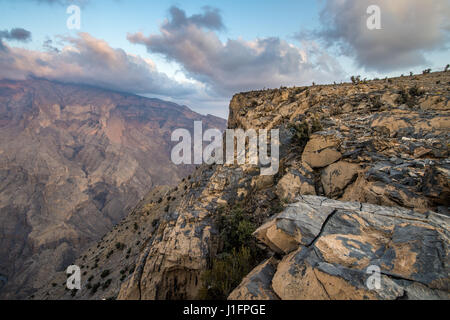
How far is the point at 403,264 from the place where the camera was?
345cm

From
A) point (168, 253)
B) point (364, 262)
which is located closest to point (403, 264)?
point (364, 262)

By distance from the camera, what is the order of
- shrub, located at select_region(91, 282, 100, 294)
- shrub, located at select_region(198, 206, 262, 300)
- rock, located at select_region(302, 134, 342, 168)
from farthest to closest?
shrub, located at select_region(91, 282, 100, 294), rock, located at select_region(302, 134, 342, 168), shrub, located at select_region(198, 206, 262, 300)

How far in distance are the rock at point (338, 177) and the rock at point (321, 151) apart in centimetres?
48

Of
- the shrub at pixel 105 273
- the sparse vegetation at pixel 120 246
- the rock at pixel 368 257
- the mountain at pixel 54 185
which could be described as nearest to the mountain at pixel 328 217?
the rock at pixel 368 257

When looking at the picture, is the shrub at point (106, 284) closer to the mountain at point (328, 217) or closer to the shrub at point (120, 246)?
the mountain at point (328, 217)

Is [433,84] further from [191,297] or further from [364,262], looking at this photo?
[191,297]

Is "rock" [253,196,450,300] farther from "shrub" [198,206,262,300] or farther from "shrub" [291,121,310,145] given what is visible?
"shrub" [291,121,310,145]

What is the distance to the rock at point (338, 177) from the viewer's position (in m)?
7.60

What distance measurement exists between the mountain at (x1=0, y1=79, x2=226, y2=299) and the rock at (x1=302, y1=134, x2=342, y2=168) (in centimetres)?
8798

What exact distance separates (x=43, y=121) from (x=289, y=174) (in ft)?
837

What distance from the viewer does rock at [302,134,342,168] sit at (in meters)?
8.88

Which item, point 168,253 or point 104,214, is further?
point 104,214

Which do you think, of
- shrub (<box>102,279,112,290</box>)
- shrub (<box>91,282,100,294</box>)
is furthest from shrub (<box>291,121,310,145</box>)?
shrub (<box>91,282,100,294</box>)

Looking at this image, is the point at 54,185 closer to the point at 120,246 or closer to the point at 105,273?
the point at 120,246
